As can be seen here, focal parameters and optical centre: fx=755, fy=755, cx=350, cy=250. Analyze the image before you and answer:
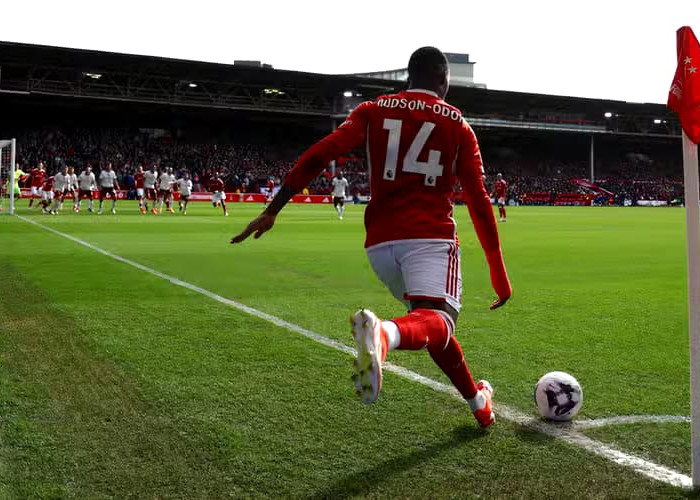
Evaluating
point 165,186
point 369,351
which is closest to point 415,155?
point 369,351

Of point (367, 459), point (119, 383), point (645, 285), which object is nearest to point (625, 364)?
point (367, 459)

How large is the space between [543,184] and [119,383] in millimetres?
68150

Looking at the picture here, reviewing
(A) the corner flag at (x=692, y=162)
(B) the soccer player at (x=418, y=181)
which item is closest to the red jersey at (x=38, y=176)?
(B) the soccer player at (x=418, y=181)

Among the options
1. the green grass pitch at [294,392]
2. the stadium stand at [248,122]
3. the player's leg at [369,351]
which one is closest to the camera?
the player's leg at [369,351]

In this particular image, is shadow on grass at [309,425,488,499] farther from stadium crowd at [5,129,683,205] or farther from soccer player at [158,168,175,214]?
stadium crowd at [5,129,683,205]

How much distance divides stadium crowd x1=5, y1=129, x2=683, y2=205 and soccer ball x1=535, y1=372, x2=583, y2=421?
145ft

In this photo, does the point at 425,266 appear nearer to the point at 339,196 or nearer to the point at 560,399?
the point at 560,399

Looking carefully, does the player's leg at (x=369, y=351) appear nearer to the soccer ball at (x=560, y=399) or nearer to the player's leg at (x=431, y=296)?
the player's leg at (x=431, y=296)

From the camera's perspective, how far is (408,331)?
11.0 ft

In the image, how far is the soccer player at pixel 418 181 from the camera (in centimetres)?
367

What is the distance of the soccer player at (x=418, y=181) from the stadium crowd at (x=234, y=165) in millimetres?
44276

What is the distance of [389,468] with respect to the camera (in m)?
3.46

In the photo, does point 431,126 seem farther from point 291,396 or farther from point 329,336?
point 329,336

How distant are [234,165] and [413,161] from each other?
56342 mm
